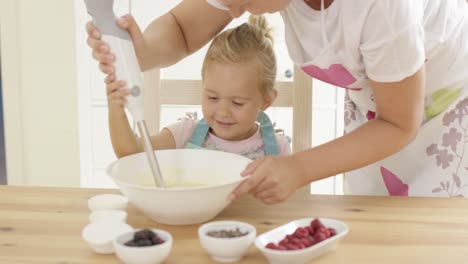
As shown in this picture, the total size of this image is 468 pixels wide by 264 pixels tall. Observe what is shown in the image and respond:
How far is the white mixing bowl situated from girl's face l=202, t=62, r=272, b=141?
14.2 inches

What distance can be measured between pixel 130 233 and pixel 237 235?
15 cm

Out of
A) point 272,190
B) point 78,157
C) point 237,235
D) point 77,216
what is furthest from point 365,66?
point 78,157

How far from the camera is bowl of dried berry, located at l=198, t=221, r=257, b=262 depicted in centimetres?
82

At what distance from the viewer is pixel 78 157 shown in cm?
302

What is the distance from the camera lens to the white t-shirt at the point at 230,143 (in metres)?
1.55

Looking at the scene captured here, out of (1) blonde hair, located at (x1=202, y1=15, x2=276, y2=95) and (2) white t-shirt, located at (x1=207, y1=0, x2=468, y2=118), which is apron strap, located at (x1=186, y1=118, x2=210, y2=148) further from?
(2) white t-shirt, located at (x1=207, y1=0, x2=468, y2=118)

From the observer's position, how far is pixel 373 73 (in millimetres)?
1064

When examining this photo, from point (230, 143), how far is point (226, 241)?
74cm

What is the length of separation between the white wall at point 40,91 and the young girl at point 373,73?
1663 millimetres

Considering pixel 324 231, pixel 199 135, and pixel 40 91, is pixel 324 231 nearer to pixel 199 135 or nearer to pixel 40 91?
pixel 199 135

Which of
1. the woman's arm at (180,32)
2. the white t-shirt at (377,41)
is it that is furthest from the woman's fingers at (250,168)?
the woman's arm at (180,32)

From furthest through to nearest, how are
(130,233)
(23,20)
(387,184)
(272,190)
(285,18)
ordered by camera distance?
1. (23,20)
2. (387,184)
3. (285,18)
4. (272,190)
5. (130,233)

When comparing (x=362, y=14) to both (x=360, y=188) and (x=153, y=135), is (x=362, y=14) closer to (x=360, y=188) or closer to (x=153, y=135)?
(x=360, y=188)

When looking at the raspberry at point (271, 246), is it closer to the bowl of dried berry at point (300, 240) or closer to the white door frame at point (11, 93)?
the bowl of dried berry at point (300, 240)
